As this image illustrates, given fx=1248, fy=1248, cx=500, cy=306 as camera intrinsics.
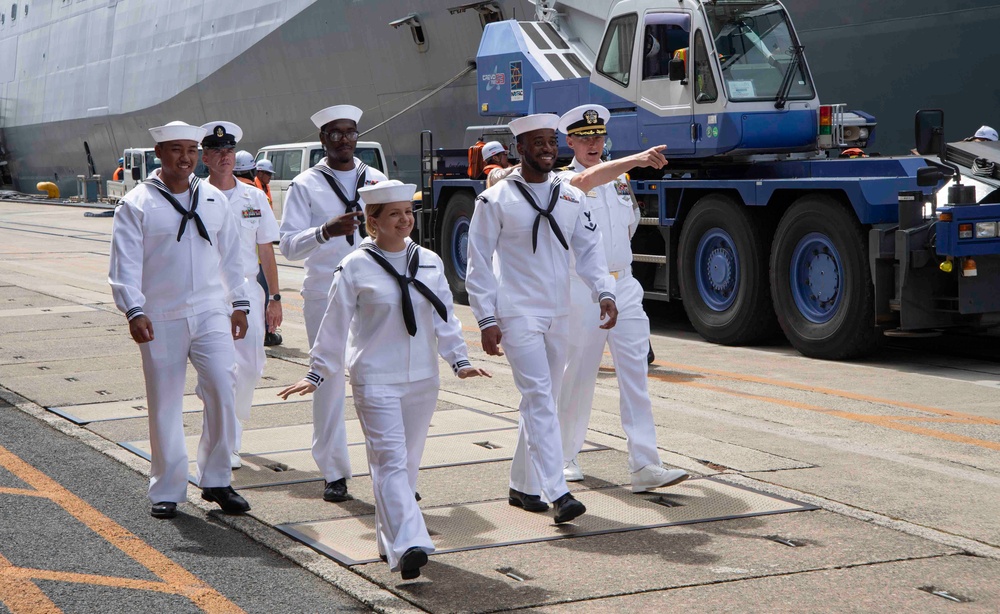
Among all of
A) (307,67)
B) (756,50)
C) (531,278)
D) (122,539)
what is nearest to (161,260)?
(122,539)

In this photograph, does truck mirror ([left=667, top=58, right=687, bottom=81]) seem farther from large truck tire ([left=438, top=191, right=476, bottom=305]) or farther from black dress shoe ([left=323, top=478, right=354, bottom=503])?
black dress shoe ([left=323, top=478, right=354, bottom=503])

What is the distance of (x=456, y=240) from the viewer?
52.3 feet

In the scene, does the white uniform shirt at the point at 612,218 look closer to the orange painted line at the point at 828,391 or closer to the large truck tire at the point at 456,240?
the orange painted line at the point at 828,391

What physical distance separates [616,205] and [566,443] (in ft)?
4.01

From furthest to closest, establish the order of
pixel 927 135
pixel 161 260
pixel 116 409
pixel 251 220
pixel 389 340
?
pixel 927 135, pixel 116 409, pixel 251 220, pixel 161 260, pixel 389 340

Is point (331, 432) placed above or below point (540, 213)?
below

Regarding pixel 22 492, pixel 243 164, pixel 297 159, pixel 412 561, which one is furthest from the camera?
pixel 297 159

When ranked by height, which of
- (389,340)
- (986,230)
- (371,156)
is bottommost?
(389,340)

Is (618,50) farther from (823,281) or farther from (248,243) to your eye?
(248,243)

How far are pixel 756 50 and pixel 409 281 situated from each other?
26.6 ft

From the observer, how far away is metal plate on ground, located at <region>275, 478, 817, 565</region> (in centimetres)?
517

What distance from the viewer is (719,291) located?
1178cm

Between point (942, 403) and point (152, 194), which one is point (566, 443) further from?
Answer: point (942, 403)

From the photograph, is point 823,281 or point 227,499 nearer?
point 227,499
